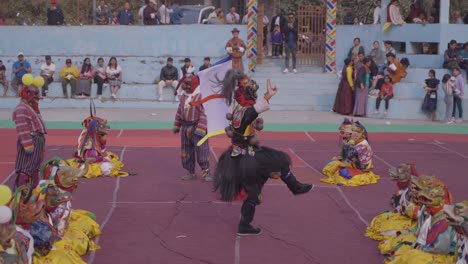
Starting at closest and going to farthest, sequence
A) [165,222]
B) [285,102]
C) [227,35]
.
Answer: [165,222] → [285,102] → [227,35]

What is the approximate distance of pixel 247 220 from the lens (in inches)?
394

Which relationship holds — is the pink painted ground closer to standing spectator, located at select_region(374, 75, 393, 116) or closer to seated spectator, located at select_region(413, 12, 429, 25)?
standing spectator, located at select_region(374, 75, 393, 116)

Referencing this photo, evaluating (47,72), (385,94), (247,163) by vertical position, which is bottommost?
(385,94)

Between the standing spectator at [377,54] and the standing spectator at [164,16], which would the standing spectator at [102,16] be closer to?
the standing spectator at [164,16]

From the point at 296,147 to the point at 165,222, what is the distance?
7326mm

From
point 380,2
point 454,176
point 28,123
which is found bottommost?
point 454,176

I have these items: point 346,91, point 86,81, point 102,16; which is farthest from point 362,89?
point 102,16

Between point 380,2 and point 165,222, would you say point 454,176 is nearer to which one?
point 165,222

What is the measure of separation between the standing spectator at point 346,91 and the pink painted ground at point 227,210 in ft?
20.6

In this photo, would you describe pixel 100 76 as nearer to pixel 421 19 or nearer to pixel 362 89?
pixel 362 89

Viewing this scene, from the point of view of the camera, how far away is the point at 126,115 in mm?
23453

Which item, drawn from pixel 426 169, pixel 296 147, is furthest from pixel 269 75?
pixel 426 169

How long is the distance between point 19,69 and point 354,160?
15350 mm

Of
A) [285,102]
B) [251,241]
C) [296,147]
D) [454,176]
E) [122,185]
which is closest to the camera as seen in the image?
[251,241]
